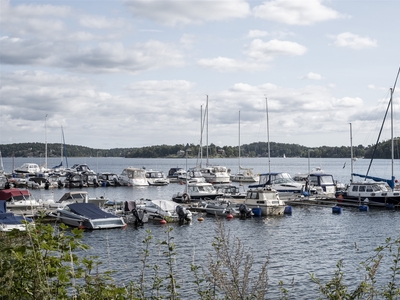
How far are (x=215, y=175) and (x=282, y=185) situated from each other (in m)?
31.4

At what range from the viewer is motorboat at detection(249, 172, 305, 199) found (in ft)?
196

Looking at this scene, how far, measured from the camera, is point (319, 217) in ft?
156

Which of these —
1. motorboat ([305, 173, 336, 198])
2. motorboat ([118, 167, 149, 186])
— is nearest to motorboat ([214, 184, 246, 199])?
motorboat ([305, 173, 336, 198])

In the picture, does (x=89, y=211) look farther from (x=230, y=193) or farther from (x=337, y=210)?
(x=337, y=210)

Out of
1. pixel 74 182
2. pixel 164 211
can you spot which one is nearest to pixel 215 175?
pixel 74 182

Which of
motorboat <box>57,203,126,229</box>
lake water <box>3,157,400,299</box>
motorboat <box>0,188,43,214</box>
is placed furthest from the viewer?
motorboat <box>0,188,43,214</box>

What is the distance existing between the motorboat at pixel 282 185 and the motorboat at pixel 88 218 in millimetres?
25645

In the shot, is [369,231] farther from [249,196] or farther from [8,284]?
[8,284]

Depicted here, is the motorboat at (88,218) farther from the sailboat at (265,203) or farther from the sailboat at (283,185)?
the sailboat at (283,185)

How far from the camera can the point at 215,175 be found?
9275 cm

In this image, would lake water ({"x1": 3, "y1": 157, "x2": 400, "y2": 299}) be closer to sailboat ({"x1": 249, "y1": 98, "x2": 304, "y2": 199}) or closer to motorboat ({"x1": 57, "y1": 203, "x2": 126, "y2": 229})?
motorboat ({"x1": 57, "y1": 203, "x2": 126, "y2": 229})

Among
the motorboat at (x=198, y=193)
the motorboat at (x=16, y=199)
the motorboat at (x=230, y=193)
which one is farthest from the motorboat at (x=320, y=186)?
the motorboat at (x=16, y=199)

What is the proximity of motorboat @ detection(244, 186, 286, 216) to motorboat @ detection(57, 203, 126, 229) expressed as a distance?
13599 millimetres

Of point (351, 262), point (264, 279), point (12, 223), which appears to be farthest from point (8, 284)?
point (12, 223)
